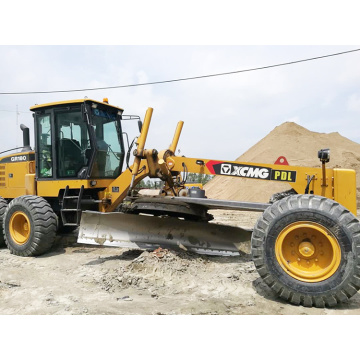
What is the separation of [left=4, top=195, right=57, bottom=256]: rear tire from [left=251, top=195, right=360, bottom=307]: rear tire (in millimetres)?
3836

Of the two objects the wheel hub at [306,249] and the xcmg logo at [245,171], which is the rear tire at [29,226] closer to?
the xcmg logo at [245,171]

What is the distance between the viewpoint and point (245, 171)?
4836 millimetres

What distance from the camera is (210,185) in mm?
23312

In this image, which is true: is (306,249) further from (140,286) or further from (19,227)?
(19,227)

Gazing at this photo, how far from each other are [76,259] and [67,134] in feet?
7.63

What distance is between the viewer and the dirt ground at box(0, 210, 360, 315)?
3.57 metres

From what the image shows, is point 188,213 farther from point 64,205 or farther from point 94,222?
point 64,205

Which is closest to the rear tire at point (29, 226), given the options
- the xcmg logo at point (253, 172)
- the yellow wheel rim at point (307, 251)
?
the xcmg logo at point (253, 172)

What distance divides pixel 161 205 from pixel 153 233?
2.48 ft

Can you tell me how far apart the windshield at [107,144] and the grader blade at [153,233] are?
996 millimetres

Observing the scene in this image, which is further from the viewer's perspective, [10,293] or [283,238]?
[10,293]

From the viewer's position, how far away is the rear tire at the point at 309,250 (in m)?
3.36

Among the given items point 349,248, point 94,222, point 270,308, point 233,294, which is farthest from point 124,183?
point 349,248

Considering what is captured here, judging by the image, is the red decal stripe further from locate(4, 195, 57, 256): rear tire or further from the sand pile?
the sand pile
